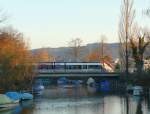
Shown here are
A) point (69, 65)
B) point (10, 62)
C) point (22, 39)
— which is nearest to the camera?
point (10, 62)

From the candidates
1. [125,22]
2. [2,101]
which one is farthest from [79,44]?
[2,101]

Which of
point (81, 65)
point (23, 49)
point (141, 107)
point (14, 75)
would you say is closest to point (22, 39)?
point (23, 49)

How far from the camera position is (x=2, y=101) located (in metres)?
48.8

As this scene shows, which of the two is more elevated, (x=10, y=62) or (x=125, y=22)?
(x=125, y=22)

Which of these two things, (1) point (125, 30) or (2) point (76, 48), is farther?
(2) point (76, 48)

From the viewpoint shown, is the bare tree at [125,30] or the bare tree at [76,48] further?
the bare tree at [76,48]

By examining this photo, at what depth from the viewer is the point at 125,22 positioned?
238ft

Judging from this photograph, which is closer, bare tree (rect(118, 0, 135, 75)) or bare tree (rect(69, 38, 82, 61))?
bare tree (rect(118, 0, 135, 75))

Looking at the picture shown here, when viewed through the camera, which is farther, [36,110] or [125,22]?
[125,22]

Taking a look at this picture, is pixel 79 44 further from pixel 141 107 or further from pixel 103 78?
pixel 141 107

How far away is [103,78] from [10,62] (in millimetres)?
34012

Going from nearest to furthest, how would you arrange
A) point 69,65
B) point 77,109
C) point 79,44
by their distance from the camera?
point 77,109
point 69,65
point 79,44

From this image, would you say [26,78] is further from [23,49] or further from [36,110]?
[36,110]

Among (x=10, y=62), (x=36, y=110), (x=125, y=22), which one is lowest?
(x=36, y=110)
